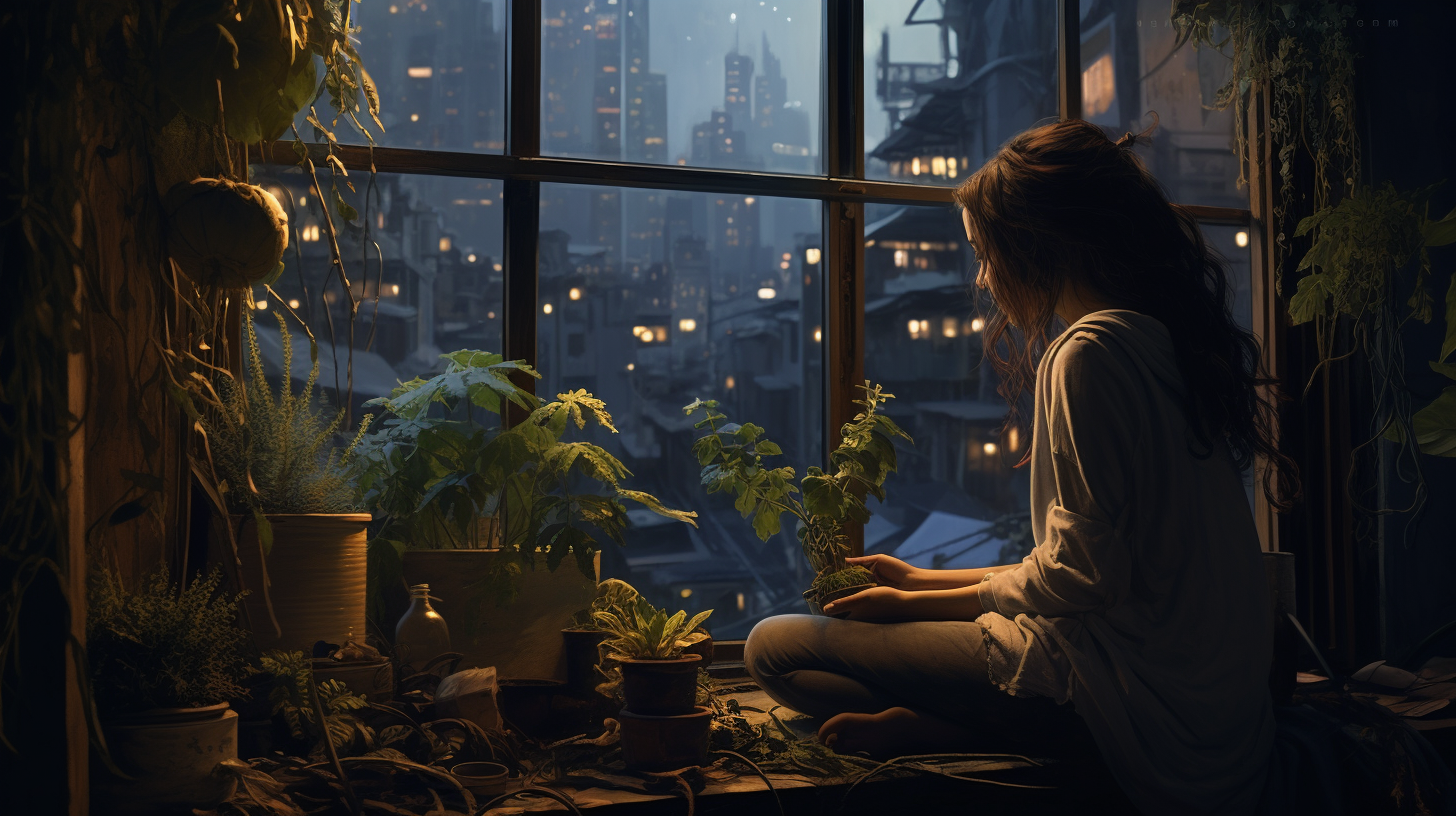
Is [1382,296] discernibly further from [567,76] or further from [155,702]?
[155,702]

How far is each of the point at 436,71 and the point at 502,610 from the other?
4.38 ft

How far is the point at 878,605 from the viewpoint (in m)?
1.87

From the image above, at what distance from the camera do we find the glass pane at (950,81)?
286cm

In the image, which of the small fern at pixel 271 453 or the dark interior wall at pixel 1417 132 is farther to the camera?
the dark interior wall at pixel 1417 132

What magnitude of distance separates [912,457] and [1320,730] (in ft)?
4.17

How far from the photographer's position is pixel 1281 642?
84.8 inches

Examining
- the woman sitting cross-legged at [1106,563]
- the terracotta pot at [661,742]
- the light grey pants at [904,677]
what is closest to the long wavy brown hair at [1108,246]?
the woman sitting cross-legged at [1106,563]

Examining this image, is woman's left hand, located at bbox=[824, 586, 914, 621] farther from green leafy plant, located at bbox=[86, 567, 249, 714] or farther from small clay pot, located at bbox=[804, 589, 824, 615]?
green leafy plant, located at bbox=[86, 567, 249, 714]

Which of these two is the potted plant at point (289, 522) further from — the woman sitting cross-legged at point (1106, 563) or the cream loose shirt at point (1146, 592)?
the cream loose shirt at point (1146, 592)

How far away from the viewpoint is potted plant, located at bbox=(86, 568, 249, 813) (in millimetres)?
1412

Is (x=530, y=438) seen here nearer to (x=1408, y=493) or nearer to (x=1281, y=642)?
(x=1281, y=642)

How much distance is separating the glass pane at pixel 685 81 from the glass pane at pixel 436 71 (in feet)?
0.44

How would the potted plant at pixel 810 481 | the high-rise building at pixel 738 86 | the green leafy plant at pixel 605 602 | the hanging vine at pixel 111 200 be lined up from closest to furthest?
the hanging vine at pixel 111 200 → the green leafy plant at pixel 605 602 → the potted plant at pixel 810 481 → the high-rise building at pixel 738 86

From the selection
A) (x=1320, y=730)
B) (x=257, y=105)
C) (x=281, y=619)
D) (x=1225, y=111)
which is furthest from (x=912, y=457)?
(x=257, y=105)
